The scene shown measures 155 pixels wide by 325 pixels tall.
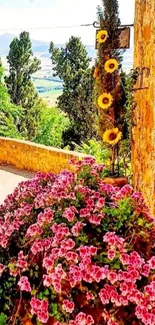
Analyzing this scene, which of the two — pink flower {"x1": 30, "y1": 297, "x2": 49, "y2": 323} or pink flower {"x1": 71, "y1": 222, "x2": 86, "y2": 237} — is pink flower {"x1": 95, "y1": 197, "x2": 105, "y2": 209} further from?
pink flower {"x1": 30, "y1": 297, "x2": 49, "y2": 323}

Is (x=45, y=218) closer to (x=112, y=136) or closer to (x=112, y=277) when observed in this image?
(x=112, y=277)

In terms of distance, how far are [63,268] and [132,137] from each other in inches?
78.0

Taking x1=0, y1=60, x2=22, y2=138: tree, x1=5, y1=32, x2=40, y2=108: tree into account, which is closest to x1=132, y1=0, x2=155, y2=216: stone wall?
x1=0, y1=60, x2=22, y2=138: tree

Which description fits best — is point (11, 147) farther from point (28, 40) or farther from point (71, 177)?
point (28, 40)

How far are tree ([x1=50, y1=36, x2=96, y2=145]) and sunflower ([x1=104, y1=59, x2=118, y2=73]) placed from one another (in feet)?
22.7

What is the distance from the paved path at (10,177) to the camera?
459 centimetres

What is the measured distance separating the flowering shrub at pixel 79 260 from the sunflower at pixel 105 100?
1922 mm

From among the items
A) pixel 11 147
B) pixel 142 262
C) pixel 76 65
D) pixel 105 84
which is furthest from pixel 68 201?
pixel 76 65

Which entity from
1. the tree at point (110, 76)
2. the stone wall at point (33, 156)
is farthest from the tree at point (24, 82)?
the tree at point (110, 76)

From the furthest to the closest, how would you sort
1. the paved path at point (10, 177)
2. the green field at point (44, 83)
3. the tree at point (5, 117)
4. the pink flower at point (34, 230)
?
1. the green field at point (44, 83)
2. the tree at point (5, 117)
3. the paved path at point (10, 177)
4. the pink flower at point (34, 230)

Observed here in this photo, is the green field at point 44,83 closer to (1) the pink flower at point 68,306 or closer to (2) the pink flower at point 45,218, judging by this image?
(2) the pink flower at point 45,218

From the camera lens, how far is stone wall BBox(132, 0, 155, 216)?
2918mm

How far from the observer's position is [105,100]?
130 inches

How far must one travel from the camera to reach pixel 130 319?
1233 mm
